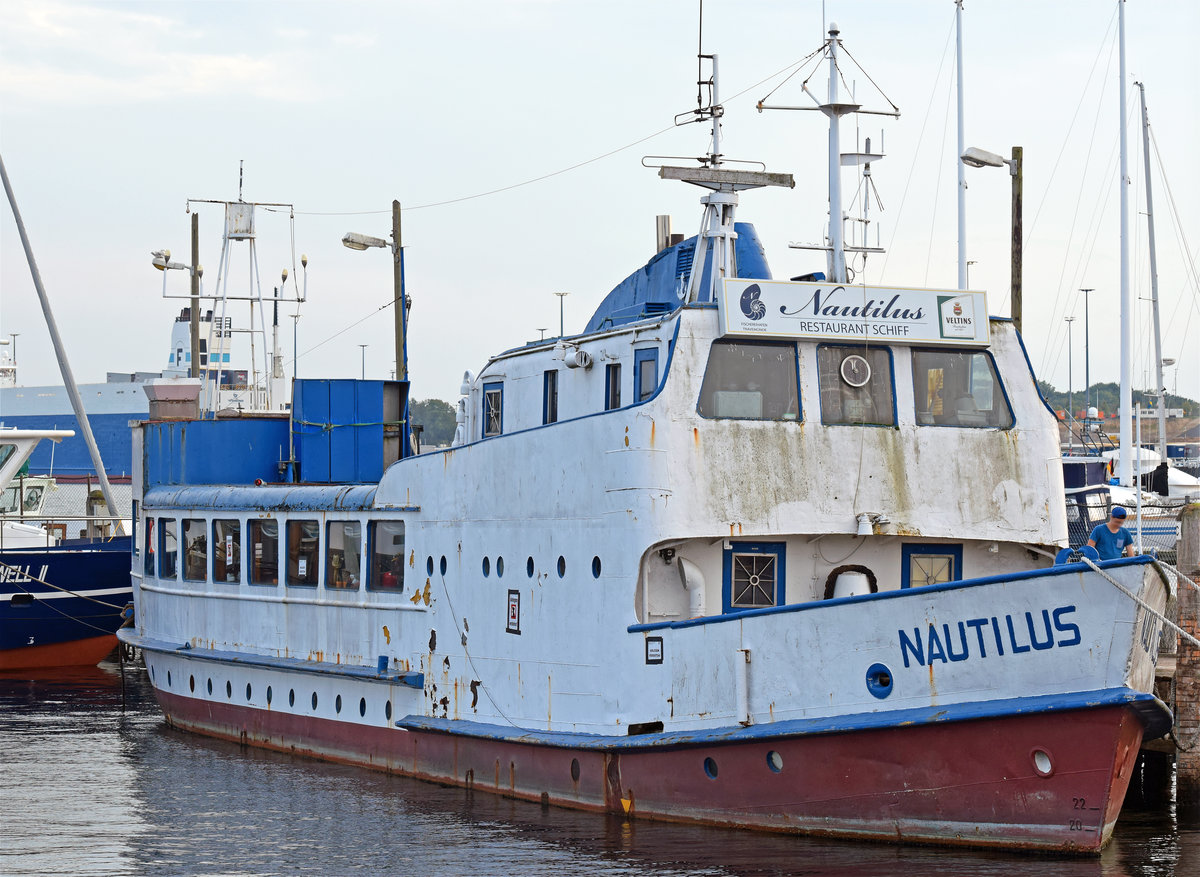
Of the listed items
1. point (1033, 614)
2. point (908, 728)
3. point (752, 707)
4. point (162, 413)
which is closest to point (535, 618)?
point (752, 707)

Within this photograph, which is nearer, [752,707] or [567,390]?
[752,707]

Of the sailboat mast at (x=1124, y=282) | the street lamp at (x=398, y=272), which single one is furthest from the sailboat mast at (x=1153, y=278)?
the street lamp at (x=398, y=272)

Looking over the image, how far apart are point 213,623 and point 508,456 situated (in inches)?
271

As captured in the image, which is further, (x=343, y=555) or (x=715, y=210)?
(x=343, y=555)

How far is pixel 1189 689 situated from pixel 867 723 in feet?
15.0

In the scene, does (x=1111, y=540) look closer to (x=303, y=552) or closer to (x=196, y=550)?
(x=303, y=552)

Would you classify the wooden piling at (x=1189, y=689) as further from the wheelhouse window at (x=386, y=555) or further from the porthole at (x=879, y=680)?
the wheelhouse window at (x=386, y=555)

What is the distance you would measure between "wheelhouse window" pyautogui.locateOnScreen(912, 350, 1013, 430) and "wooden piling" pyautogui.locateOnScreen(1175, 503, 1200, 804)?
247cm

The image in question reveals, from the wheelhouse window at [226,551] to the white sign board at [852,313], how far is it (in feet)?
28.6

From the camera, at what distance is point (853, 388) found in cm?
1353

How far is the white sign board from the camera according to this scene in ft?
43.4

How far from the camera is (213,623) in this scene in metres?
19.7

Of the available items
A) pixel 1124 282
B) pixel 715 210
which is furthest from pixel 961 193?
pixel 715 210

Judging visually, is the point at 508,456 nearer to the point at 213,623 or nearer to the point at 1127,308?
the point at 213,623
